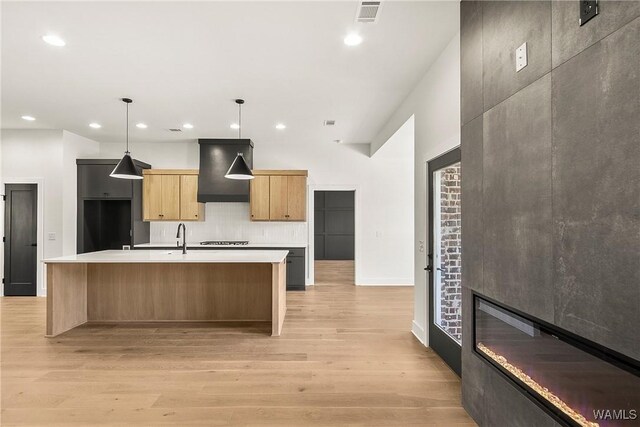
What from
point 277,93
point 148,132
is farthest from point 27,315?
point 277,93

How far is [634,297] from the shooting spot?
3.67ft

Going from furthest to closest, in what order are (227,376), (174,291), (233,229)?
(233,229), (174,291), (227,376)

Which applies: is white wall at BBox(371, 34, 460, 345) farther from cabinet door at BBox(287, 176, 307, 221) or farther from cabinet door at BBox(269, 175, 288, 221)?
cabinet door at BBox(269, 175, 288, 221)

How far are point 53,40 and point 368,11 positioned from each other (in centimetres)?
260

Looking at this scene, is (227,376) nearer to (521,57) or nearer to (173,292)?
(173,292)

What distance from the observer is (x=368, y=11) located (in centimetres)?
240

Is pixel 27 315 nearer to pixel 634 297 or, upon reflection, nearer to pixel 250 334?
pixel 250 334

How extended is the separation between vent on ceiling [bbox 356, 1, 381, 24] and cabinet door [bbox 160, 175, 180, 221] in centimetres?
476

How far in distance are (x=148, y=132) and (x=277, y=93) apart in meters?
3.06

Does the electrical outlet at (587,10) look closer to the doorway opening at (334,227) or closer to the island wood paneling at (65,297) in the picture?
the island wood paneling at (65,297)

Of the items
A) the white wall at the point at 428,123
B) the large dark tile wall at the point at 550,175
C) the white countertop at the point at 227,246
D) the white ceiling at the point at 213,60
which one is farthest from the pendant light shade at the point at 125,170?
the large dark tile wall at the point at 550,175

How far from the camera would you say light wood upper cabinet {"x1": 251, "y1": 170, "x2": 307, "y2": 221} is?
20.5 ft

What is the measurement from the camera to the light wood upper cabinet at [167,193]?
6141 millimetres

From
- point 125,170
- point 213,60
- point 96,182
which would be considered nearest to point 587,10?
point 213,60
